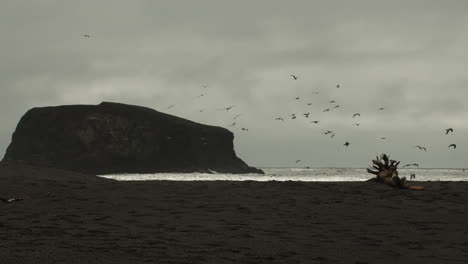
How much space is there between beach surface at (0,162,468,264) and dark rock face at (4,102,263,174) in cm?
15608

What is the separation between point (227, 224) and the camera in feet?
48.3

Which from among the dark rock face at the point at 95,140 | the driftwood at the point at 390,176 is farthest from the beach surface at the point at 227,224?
the dark rock face at the point at 95,140

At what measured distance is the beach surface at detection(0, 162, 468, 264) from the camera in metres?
11.3

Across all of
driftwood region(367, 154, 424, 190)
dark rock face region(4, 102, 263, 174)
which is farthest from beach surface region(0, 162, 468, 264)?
dark rock face region(4, 102, 263, 174)

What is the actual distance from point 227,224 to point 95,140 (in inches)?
6635

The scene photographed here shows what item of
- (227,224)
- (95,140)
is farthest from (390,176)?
(95,140)

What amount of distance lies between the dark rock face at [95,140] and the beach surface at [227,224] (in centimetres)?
15608

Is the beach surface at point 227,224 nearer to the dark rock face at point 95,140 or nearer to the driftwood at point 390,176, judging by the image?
the driftwood at point 390,176

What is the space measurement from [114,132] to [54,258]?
17033 cm

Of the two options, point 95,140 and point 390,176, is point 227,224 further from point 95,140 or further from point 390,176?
point 95,140

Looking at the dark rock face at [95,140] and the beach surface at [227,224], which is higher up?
the dark rock face at [95,140]

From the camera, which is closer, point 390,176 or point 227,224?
point 227,224

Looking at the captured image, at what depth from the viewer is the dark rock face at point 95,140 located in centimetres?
17662

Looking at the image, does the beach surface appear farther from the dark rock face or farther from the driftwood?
the dark rock face
